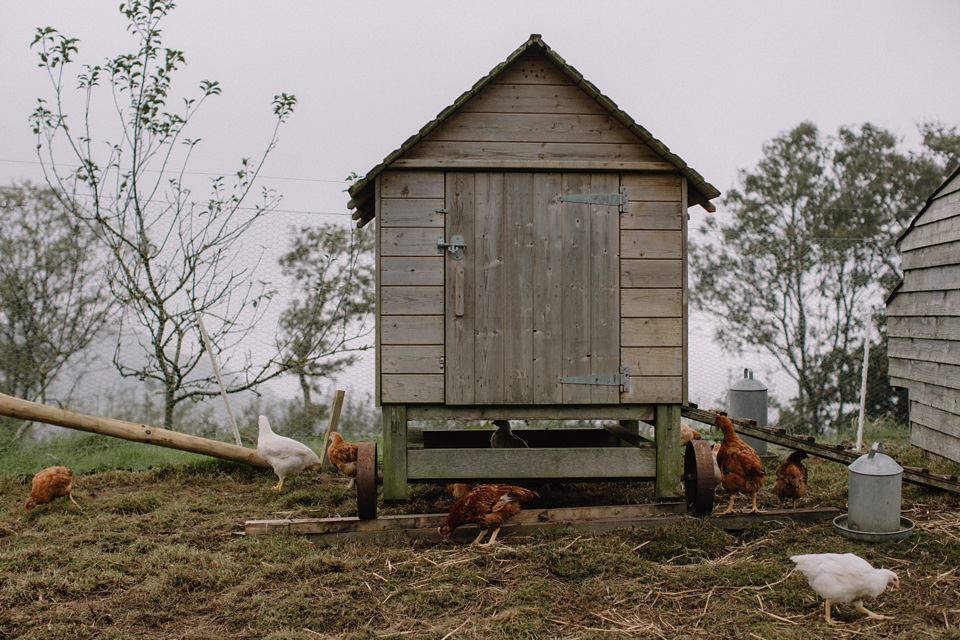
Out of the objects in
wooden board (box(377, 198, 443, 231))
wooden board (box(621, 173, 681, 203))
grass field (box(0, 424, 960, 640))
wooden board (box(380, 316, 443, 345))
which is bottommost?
grass field (box(0, 424, 960, 640))

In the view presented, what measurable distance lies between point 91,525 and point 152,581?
4.07ft

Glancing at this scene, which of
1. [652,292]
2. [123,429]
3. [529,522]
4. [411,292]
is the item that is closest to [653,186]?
[652,292]

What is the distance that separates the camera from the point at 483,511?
430cm

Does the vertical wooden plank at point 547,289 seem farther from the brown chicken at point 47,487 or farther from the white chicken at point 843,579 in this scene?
the brown chicken at point 47,487

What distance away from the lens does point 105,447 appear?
7.05 m

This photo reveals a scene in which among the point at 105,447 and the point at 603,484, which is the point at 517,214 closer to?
the point at 603,484

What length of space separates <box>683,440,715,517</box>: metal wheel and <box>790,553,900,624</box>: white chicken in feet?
4.26

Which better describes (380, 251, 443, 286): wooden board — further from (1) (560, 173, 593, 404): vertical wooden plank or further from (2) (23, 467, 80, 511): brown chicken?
(2) (23, 467, 80, 511): brown chicken

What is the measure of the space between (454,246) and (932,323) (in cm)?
445

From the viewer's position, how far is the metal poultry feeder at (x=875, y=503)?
13.7ft

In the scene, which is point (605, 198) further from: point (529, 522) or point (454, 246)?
point (529, 522)

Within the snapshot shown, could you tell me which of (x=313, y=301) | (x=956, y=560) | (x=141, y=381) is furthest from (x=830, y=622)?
(x=141, y=381)

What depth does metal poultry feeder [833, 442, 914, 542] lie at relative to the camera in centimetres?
419

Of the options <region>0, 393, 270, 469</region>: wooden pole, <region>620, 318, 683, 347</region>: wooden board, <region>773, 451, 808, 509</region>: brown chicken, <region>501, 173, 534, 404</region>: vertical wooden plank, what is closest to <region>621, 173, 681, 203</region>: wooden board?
<region>501, 173, 534, 404</region>: vertical wooden plank
